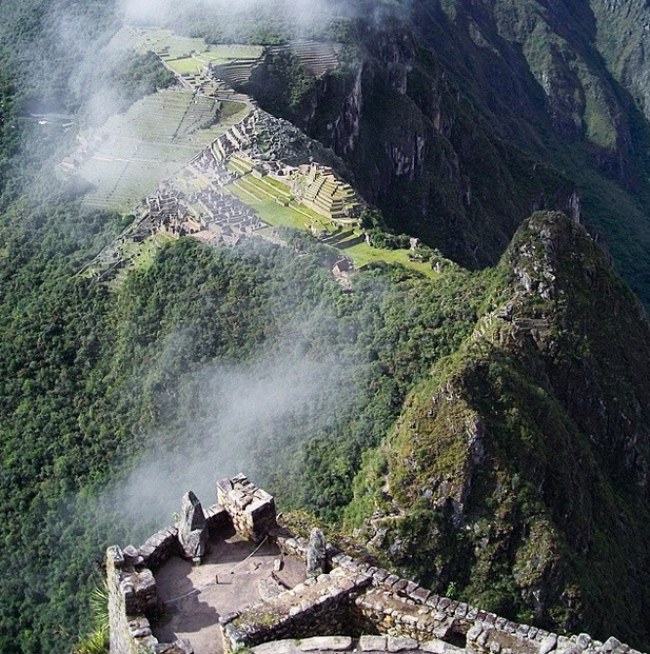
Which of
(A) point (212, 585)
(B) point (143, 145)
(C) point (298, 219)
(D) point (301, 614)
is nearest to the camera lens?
(D) point (301, 614)

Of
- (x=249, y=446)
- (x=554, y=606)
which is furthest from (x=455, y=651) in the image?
(x=249, y=446)

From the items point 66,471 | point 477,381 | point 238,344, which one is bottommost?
point 66,471

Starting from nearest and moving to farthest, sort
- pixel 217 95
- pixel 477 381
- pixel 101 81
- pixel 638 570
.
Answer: pixel 477 381
pixel 638 570
pixel 217 95
pixel 101 81

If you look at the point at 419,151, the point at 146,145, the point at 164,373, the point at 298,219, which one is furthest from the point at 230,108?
the point at 164,373

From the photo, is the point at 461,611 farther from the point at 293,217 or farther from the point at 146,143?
the point at 146,143

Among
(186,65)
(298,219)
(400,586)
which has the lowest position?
(298,219)

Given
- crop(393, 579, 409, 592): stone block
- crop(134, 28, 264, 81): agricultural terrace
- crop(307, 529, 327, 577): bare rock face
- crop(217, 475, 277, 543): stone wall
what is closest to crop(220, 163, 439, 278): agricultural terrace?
crop(134, 28, 264, 81): agricultural terrace

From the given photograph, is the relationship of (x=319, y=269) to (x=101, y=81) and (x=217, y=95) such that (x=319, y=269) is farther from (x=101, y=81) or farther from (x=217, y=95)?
(x=101, y=81)

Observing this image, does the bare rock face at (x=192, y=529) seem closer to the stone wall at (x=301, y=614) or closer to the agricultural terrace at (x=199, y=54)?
the stone wall at (x=301, y=614)
